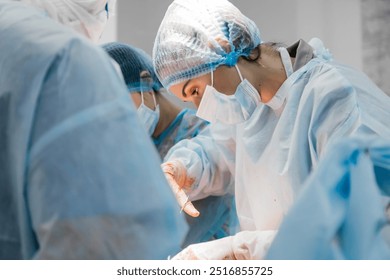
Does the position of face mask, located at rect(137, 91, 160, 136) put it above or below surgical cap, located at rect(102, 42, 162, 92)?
below

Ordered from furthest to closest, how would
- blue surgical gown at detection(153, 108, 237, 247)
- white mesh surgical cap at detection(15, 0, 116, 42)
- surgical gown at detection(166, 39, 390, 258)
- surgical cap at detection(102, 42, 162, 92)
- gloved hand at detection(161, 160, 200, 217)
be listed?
surgical cap at detection(102, 42, 162, 92) → blue surgical gown at detection(153, 108, 237, 247) → gloved hand at detection(161, 160, 200, 217) → surgical gown at detection(166, 39, 390, 258) → white mesh surgical cap at detection(15, 0, 116, 42)

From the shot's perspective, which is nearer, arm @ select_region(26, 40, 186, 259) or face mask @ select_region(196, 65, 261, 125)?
arm @ select_region(26, 40, 186, 259)

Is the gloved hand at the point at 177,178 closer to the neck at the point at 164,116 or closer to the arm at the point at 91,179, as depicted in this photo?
the neck at the point at 164,116

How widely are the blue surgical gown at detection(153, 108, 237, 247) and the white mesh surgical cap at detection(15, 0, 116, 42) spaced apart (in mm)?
872

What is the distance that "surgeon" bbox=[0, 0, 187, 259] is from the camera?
2.21 ft

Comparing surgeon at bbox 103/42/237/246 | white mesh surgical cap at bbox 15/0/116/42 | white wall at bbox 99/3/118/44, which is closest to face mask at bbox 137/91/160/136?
surgeon at bbox 103/42/237/246

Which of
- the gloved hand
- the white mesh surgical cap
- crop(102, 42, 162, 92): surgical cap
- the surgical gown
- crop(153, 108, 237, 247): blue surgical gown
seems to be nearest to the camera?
the white mesh surgical cap

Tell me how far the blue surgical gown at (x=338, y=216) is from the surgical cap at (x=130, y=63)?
4.07 ft

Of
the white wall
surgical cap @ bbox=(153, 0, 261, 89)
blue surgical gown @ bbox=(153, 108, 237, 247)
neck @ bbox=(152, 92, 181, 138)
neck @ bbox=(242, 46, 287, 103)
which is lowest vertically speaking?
blue surgical gown @ bbox=(153, 108, 237, 247)

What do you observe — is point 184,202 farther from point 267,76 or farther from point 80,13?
point 80,13

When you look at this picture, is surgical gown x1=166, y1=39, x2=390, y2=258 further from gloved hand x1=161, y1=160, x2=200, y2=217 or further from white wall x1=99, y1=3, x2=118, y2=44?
white wall x1=99, y1=3, x2=118, y2=44

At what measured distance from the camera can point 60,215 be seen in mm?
667

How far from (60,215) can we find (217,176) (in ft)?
3.93

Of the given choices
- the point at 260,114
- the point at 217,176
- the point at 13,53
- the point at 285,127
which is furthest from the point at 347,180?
the point at 217,176
